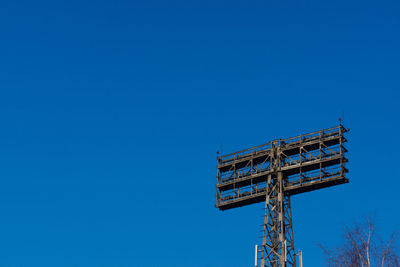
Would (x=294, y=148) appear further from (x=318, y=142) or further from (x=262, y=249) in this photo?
(x=262, y=249)

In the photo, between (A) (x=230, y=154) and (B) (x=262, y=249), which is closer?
(B) (x=262, y=249)

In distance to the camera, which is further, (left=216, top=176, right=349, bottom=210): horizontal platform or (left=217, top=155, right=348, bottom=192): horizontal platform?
(left=217, top=155, right=348, bottom=192): horizontal platform

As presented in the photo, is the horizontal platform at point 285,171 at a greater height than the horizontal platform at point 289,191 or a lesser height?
greater

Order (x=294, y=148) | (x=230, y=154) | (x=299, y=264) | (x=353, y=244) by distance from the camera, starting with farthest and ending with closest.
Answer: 1. (x=230, y=154)
2. (x=294, y=148)
3. (x=299, y=264)
4. (x=353, y=244)

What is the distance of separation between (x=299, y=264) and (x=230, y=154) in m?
12.1

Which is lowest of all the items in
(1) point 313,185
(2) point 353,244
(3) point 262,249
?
(2) point 353,244

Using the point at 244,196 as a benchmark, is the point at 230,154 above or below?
above

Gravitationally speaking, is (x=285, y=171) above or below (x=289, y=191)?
above

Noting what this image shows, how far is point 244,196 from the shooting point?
204ft

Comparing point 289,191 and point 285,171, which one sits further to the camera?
point 285,171

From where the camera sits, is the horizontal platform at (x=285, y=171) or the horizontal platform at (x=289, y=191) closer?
the horizontal platform at (x=289, y=191)

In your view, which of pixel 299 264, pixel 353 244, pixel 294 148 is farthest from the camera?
pixel 294 148

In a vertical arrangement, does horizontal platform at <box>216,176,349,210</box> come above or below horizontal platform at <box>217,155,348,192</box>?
below

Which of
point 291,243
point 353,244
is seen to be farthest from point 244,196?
point 353,244
